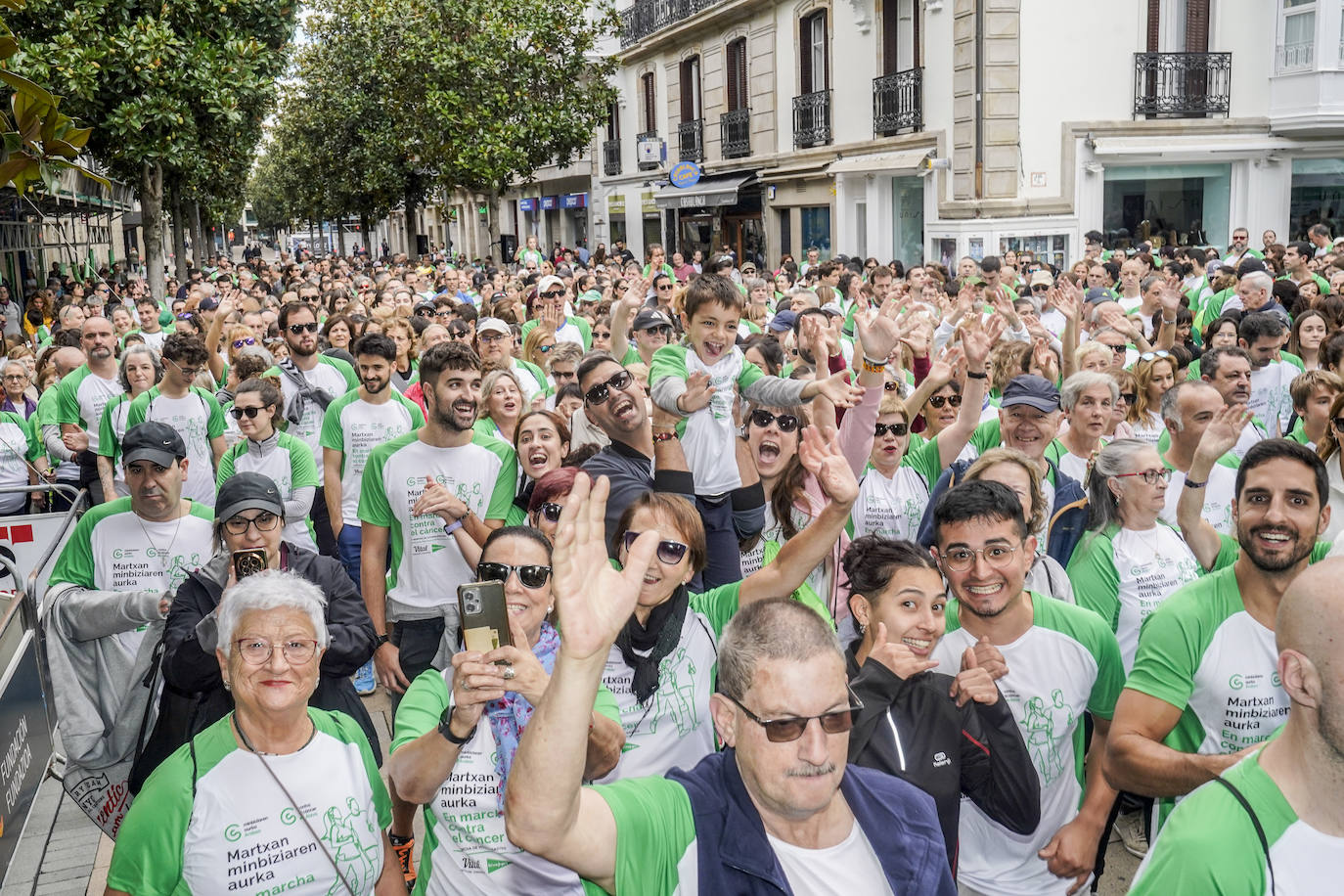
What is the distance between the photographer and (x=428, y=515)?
540cm

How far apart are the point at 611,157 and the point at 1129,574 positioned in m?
35.2

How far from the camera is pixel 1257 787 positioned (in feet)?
7.93

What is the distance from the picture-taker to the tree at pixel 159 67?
1606cm

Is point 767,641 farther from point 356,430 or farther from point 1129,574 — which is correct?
point 356,430

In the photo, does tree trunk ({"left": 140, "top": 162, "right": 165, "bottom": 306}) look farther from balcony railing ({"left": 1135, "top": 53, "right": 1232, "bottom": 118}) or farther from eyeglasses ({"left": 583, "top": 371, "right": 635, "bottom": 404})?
eyeglasses ({"left": 583, "top": 371, "right": 635, "bottom": 404})

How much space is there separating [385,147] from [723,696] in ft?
113

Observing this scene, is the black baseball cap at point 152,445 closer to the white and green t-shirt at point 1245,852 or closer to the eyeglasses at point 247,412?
the eyeglasses at point 247,412

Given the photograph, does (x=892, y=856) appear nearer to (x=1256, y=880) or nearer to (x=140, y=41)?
(x=1256, y=880)

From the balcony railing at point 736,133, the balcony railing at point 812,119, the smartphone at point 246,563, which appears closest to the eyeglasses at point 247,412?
the smartphone at point 246,563

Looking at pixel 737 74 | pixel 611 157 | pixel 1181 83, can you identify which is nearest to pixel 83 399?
pixel 1181 83

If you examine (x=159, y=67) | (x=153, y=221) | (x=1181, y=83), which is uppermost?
(x=159, y=67)

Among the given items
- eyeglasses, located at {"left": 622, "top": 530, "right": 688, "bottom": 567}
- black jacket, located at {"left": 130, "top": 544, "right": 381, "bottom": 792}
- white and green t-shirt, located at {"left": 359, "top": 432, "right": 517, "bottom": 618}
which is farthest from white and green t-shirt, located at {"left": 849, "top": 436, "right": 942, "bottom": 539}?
black jacket, located at {"left": 130, "top": 544, "right": 381, "bottom": 792}

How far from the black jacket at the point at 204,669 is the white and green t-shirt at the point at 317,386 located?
379cm

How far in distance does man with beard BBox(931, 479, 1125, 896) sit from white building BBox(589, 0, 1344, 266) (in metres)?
16.8
